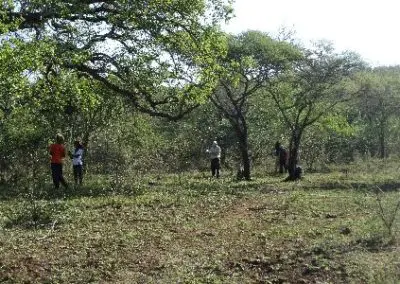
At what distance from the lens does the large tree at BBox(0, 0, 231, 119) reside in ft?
42.1

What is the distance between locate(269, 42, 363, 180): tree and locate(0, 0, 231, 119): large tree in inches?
424

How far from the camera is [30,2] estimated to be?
12.7 metres

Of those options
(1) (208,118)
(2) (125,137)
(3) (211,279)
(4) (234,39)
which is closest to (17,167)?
(2) (125,137)

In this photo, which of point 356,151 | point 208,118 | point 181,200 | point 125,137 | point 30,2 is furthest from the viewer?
point 356,151

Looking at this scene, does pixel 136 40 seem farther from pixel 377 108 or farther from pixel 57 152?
pixel 377 108

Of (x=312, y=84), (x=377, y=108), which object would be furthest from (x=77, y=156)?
(x=377, y=108)

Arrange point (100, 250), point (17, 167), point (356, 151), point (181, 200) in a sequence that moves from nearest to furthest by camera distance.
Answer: point (100, 250)
point (181, 200)
point (17, 167)
point (356, 151)

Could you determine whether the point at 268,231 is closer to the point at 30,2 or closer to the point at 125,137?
the point at 30,2

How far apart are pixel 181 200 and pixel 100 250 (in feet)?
18.8

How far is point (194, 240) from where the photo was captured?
33.3ft

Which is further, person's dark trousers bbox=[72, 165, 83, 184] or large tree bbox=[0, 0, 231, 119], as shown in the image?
person's dark trousers bbox=[72, 165, 83, 184]

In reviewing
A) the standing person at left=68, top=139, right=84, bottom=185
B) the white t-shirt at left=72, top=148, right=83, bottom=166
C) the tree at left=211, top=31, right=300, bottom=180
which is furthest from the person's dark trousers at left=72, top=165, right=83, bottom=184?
the tree at left=211, top=31, right=300, bottom=180

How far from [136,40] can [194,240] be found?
6501mm

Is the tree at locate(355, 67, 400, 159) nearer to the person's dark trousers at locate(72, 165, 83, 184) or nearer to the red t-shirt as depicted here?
the person's dark trousers at locate(72, 165, 83, 184)
